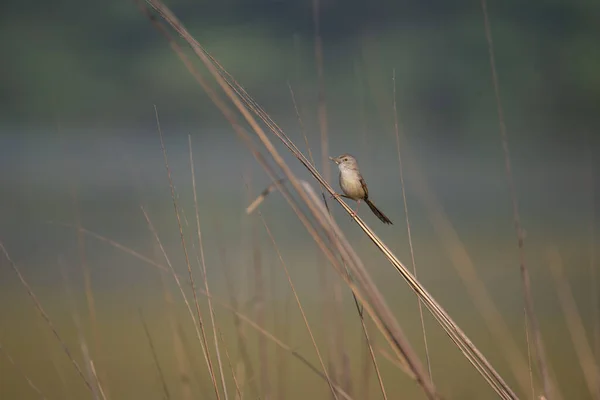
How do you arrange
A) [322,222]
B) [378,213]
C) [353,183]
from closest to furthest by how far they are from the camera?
1. [322,222]
2. [378,213]
3. [353,183]

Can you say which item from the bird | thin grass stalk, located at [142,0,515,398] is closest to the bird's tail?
the bird

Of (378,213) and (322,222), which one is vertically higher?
(322,222)

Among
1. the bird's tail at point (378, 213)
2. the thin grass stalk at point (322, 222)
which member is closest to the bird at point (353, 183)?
the bird's tail at point (378, 213)

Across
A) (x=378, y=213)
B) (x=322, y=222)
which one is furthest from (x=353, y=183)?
(x=322, y=222)

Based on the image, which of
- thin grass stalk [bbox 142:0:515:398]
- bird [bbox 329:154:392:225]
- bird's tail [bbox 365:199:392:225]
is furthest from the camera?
bird [bbox 329:154:392:225]

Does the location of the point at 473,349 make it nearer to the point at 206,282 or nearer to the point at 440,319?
the point at 440,319

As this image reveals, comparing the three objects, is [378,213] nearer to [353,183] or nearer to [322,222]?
[353,183]

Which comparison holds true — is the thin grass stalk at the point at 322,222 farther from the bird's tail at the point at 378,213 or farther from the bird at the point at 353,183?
the bird at the point at 353,183

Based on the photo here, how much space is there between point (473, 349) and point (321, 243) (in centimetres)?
34

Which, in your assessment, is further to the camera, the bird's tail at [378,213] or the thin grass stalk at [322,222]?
the bird's tail at [378,213]

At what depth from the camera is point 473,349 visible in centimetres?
98

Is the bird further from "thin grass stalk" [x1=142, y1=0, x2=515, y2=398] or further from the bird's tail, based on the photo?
"thin grass stalk" [x1=142, y1=0, x2=515, y2=398]

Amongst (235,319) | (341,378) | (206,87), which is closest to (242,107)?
(206,87)

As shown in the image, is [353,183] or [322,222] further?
[353,183]
